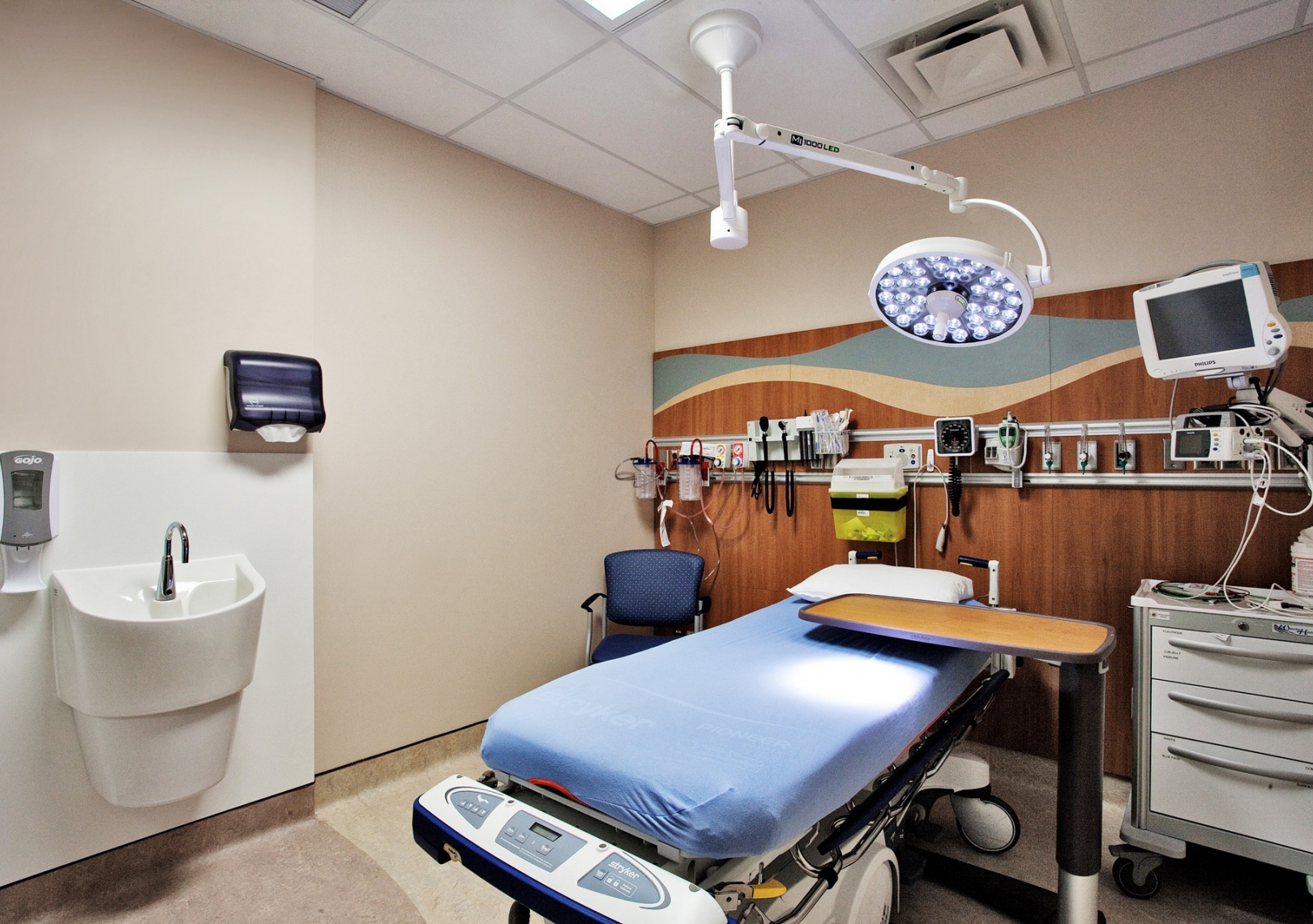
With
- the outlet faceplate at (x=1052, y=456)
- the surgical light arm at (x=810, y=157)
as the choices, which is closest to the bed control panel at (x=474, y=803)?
the surgical light arm at (x=810, y=157)

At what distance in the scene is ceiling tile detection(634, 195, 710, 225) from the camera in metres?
3.88

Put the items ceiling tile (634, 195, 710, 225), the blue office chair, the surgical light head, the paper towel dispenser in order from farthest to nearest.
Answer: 1. ceiling tile (634, 195, 710, 225)
2. the blue office chair
3. the paper towel dispenser
4. the surgical light head

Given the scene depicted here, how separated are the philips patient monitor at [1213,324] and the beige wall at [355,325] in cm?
262

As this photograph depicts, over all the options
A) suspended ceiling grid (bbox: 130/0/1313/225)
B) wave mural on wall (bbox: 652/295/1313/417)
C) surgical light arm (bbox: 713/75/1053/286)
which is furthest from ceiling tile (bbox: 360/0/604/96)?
wave mural on wall (bbox: 652/295/1313/417)

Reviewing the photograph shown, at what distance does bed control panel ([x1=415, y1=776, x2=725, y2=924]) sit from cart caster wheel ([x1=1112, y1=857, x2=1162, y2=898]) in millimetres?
1792

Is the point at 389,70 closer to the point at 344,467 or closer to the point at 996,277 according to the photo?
the point at 344,467

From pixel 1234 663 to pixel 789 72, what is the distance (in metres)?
2.52

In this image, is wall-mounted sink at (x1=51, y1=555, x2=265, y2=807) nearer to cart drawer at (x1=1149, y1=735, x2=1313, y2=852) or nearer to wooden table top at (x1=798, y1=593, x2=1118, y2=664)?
wooden table top at (x1=798, y1=593, x2=1118, y2=664)

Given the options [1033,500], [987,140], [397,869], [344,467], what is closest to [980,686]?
[1033,500]

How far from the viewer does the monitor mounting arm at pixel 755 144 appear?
194 centimetres

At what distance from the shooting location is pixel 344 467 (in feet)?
9.08

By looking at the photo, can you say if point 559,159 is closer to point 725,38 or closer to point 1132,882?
point 725,38

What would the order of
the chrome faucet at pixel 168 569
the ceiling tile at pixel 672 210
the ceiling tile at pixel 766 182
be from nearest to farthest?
1. the chrome faucet at pixel 168 569
2. the ceiling tile at pixel 766 182
3. the ceiling tile at pixel 672 210

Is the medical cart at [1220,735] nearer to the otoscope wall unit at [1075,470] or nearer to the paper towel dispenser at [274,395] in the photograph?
the otoscope wall unit at [1075,470]
